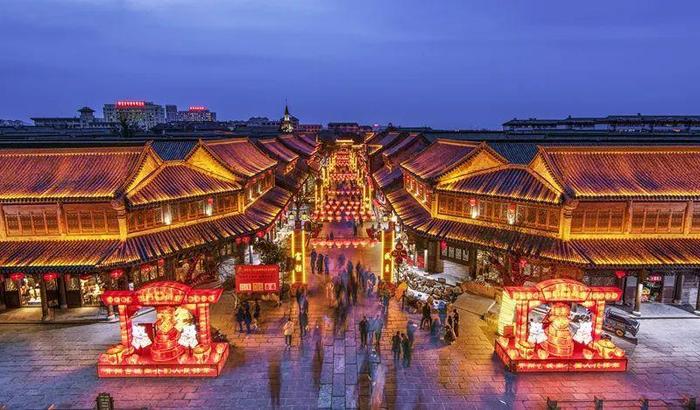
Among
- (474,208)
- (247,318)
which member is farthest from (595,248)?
(247,318)

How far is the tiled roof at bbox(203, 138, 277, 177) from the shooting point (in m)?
36.9

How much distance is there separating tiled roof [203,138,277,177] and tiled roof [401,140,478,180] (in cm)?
1398

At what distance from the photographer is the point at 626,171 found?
92.6ft

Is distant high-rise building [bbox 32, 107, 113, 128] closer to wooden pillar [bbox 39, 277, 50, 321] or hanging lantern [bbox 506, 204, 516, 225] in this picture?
wooden pillar [bbox 39, 277, 50, 321]

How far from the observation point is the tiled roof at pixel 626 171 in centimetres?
2658

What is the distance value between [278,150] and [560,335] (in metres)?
42.7

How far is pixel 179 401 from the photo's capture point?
19.2m

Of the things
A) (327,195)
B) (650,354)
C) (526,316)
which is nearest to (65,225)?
(526,316)

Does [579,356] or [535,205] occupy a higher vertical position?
[535,205]

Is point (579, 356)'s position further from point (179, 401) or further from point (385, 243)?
point (179, 401)

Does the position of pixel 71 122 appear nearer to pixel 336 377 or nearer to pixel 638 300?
pixel 336 377

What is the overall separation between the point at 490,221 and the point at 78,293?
2705cm

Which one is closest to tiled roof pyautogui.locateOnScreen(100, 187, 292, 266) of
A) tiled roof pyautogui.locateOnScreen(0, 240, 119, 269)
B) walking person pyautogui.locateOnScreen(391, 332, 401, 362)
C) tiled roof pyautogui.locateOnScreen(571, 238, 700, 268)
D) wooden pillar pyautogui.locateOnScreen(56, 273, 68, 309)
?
tiled roof pyautogui.locateOnScreen(0, 240, 119, 269)

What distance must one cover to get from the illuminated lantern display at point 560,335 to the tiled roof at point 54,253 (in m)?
22.3
